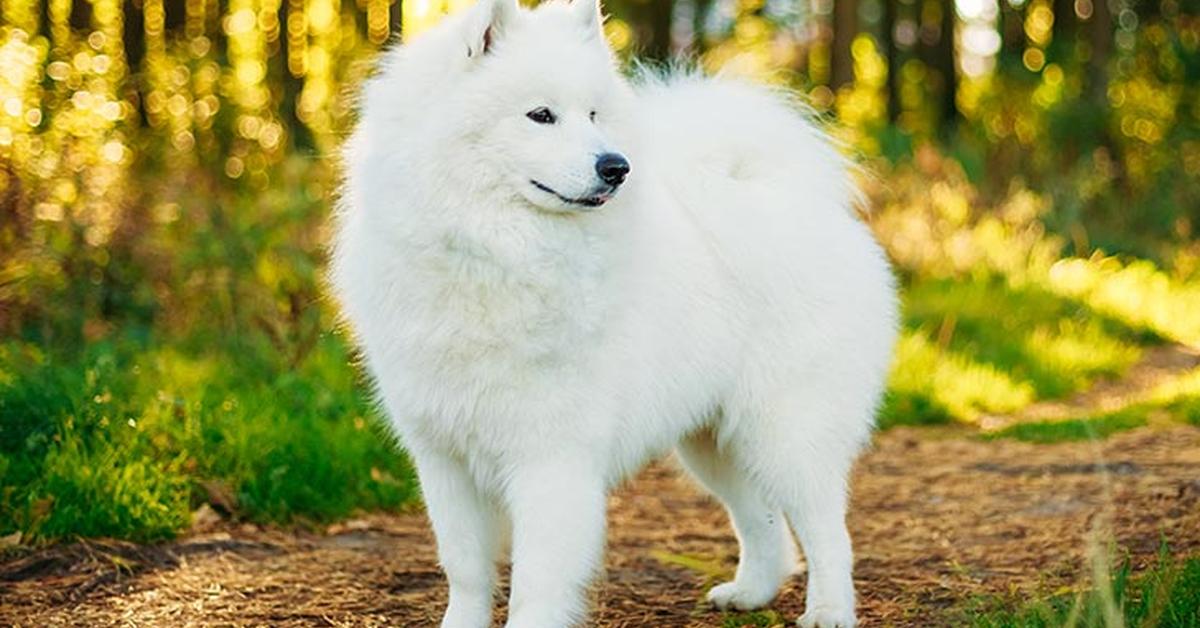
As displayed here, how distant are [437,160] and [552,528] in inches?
34.7

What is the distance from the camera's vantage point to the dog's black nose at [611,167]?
3.13 metres

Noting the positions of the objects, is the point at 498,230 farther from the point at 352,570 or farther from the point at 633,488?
the point at 633,488

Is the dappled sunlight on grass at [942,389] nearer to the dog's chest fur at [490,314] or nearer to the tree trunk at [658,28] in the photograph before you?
the dog's chest fur at [490,314]

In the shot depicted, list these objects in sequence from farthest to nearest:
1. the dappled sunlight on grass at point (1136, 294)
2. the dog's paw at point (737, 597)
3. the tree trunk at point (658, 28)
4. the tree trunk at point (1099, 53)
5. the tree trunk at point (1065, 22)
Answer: the tree trunk at point (658, 28), the tree trunk at point (1065, 22), the tree trunk at point (1099, 53), the dappled sunlight on grass at point (1136, 294), the dog's paw at point (737, 597)

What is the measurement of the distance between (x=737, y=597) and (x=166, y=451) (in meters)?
2.09

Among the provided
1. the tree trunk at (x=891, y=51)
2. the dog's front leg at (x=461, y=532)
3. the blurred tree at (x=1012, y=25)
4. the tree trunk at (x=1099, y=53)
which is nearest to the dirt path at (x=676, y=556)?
the dog's front leg at (x=461, y=532)

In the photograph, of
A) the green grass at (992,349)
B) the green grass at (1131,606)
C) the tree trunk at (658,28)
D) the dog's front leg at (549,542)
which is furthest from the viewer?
the tree trunk at (658,28)

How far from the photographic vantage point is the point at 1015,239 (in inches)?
420

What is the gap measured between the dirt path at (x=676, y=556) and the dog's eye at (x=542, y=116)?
107 centimetres

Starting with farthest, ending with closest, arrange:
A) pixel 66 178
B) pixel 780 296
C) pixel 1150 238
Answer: pixel 1150 238
pixel 66 178
pixel 780 296

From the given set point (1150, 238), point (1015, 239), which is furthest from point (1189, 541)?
point (1150, 238)

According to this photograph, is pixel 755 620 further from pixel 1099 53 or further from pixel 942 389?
pixel 1099 53

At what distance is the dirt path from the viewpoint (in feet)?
12.6

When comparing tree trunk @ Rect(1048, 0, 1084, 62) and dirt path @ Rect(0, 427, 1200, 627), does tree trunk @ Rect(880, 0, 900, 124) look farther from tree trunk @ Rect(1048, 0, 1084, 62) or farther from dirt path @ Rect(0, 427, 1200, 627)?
dirt path @ Rect(0, 427, 1200, 627)
